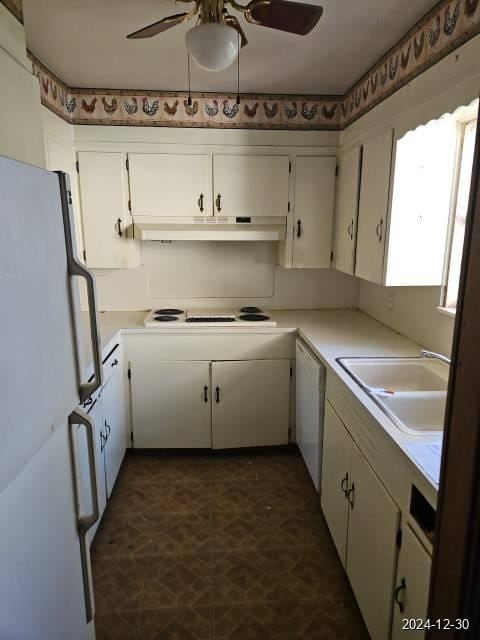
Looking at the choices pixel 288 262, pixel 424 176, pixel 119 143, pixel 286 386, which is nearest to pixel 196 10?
pixel 424 176

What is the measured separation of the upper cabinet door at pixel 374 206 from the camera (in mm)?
2168

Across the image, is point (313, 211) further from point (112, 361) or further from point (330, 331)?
point (112, 361)

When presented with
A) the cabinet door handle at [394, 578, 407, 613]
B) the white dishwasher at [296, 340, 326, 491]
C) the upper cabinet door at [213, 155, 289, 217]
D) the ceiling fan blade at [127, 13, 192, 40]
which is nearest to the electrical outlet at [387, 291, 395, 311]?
the white dishwasher at [296, 340, 326, 491]

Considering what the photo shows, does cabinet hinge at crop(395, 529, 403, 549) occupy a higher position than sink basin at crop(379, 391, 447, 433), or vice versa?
sink basin at crop(379, 391, 447, 433)

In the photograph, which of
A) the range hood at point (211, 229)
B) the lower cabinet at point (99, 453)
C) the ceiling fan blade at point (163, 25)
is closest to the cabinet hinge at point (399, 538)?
the lower cabinet at point (99, 453)

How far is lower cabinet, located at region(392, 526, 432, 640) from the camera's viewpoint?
3.73 feet

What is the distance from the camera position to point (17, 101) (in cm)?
108

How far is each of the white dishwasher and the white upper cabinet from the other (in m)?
1.42

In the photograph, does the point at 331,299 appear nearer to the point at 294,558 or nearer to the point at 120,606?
the point at 294,558

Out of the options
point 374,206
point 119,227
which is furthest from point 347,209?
point 119,227

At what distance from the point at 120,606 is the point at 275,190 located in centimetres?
253

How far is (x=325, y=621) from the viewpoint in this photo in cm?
173

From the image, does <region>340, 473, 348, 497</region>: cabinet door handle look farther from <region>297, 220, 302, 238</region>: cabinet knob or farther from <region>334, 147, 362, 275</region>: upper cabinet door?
<region>297, 220, 302, 238</region>: cabinet knob

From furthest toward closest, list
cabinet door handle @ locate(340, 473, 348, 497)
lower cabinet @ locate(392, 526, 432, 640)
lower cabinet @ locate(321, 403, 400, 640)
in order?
cabinet door handle @ locate(340, 473, 348, 497)
lower cabinet @ locate(321, 403, 400, 640)
lower cabinet @ locate(392, 526, 432, 640)
